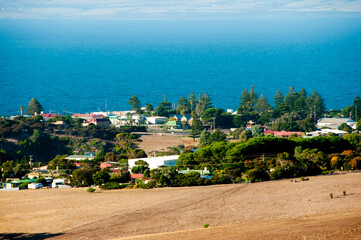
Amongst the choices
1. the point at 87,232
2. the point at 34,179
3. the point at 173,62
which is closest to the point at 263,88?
the point at 173,62

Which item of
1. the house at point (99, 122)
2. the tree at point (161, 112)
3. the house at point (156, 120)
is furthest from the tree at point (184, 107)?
the house at point (99, 122)

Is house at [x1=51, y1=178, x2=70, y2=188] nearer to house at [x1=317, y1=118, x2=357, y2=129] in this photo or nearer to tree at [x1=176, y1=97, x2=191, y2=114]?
house at [x1=317, y1=118, x2=357, y2=129]

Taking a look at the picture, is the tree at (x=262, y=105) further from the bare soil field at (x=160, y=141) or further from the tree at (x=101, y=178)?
the tree at (x=101, y=178)

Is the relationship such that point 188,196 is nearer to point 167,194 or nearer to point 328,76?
point 167,194

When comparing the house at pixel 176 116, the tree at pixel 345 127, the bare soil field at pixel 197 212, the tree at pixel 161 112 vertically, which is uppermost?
the tree at pixel 161 112

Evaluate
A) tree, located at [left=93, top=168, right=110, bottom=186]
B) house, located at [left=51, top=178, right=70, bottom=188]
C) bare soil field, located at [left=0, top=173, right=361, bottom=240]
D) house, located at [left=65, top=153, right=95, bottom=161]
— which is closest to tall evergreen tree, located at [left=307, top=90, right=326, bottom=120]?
house, located at [left=65, top=153, right=95, bottom=161]

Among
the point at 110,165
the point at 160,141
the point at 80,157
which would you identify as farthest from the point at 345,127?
the point at 110,165
